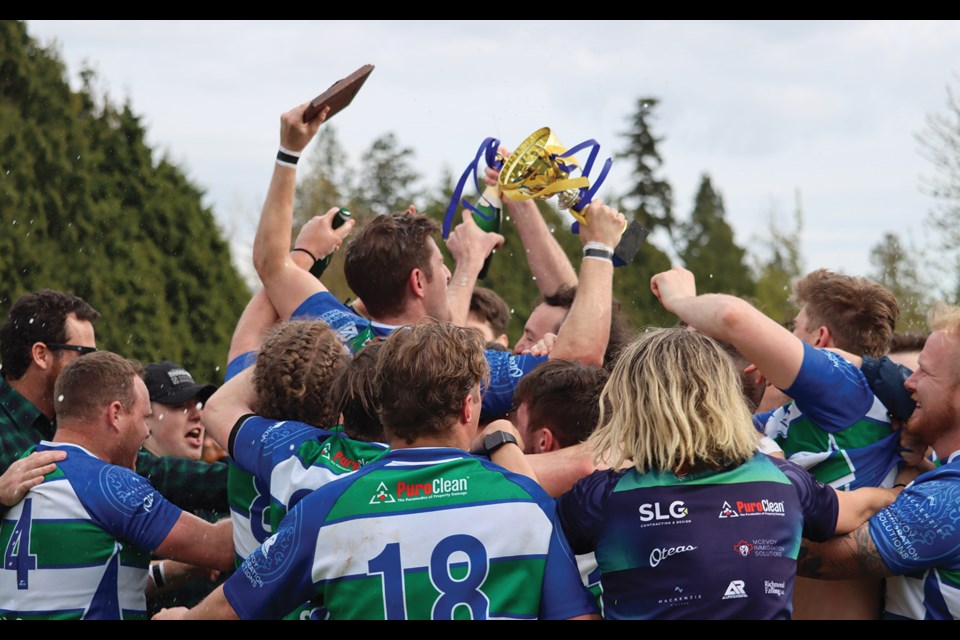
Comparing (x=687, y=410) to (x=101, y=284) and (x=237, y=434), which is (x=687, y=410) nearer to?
(x=237, y=434)

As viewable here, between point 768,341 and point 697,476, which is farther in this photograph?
point 768,341

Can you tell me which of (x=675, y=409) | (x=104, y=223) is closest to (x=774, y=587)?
(x=675, y=409)

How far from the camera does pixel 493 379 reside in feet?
14.6

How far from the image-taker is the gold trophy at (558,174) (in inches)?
186

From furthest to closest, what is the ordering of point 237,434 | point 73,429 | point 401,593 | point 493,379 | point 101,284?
point 101,284, point 493,379, point 73,429, point 237,434, point 401,593

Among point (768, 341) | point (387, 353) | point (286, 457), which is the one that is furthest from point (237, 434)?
point (768, 341)

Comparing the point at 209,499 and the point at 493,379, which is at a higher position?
the point at 493,379

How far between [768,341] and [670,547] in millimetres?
867

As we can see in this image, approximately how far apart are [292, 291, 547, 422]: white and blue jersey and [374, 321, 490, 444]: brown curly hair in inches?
43.7

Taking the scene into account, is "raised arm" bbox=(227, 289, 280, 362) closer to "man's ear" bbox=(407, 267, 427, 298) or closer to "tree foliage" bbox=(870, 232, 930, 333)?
"man's ear" bbox=(407, 267, 427, 298)

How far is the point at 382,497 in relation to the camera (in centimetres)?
301

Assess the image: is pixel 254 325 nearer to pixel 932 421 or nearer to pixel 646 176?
pixel 932 421

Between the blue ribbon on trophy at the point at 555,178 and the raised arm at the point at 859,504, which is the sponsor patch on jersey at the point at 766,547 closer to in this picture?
the raised arm at the point at 859,504

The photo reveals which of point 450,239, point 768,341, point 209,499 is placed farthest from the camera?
point 450,239
